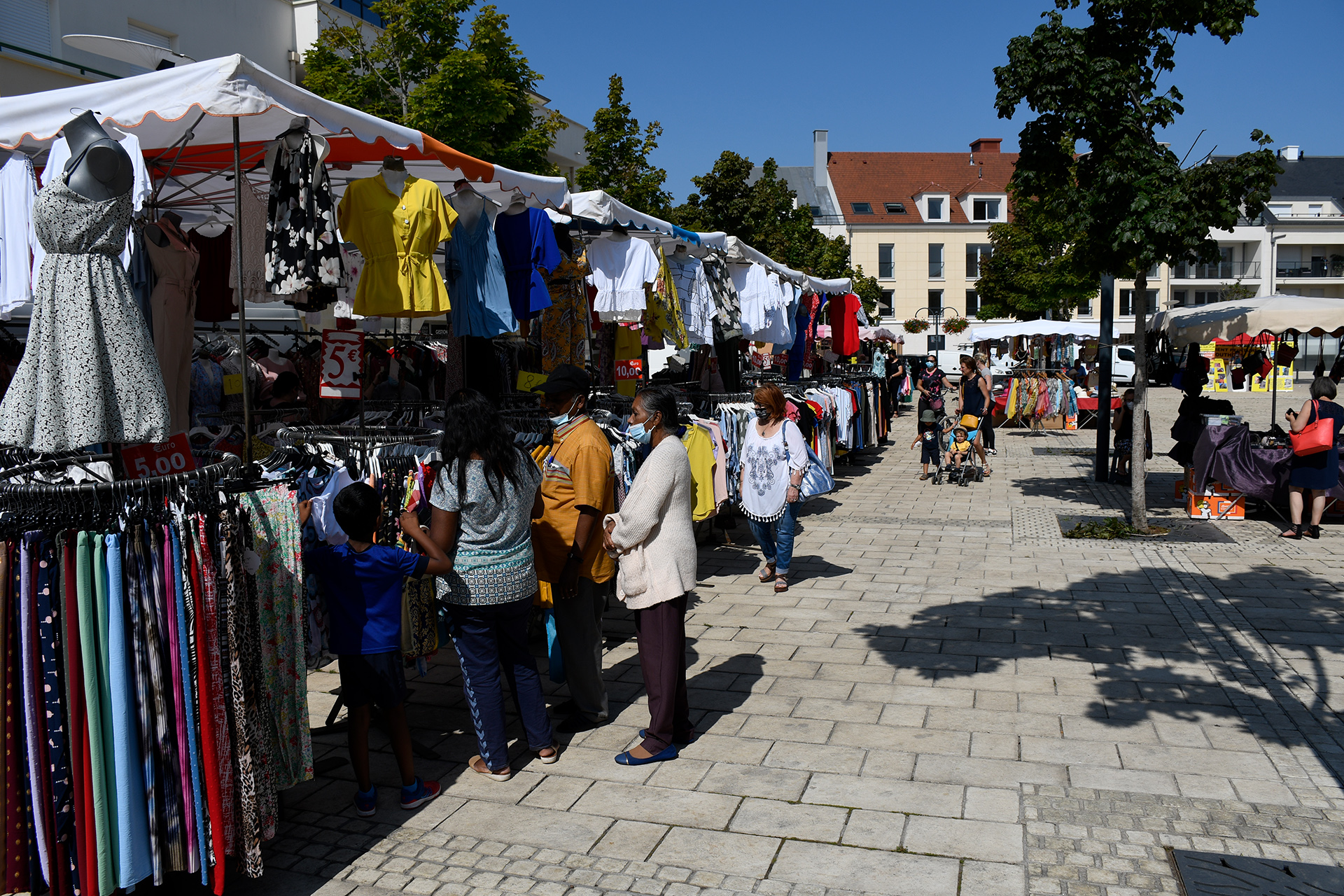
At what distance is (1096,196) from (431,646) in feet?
27.2

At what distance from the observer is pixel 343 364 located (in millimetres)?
6066

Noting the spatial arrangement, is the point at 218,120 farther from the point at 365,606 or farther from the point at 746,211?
the point at 746,211

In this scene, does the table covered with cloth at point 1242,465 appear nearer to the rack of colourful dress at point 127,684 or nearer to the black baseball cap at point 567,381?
the black baseball cap at point 567,381

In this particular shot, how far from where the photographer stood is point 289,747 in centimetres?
379

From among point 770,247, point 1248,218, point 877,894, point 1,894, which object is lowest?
point 877,894

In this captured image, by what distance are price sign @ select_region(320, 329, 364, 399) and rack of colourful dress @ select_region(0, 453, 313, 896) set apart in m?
2.56

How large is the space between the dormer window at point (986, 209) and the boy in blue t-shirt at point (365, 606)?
56.9 meters

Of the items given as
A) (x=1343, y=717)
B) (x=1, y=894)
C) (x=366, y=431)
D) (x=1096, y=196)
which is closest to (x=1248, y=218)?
(x=1096, y=196)

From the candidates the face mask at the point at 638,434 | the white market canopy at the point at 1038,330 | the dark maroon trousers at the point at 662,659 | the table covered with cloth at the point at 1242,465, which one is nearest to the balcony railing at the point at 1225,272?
the white market canopy at the point at 1038,330

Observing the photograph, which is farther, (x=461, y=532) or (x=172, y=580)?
(x=461, y=532)

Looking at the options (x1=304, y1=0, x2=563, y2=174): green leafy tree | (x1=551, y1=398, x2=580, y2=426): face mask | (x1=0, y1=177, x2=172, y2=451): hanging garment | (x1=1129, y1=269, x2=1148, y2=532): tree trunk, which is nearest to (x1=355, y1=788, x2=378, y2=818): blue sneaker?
Answer: (x1=0, y1=177, x2=172, y2=451): hanging garment

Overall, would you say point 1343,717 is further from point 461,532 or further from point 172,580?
point 172,580

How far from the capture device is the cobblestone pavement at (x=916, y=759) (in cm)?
374

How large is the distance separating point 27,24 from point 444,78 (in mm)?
6607
